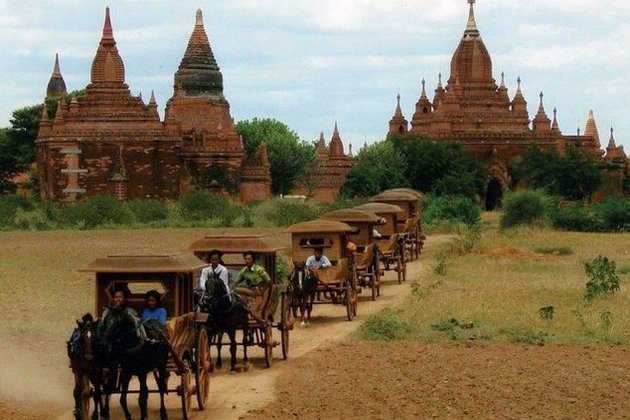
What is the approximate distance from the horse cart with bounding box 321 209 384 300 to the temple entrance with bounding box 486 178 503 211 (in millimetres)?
33365

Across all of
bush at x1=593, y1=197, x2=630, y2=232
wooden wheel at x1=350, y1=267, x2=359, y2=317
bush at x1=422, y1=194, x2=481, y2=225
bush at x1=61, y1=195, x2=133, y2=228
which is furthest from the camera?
bush at x1=422, y1=194, x2=481, y2=225

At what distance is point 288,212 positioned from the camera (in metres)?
42.9

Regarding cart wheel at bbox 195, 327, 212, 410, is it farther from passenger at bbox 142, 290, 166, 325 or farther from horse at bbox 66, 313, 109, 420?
horse at bbox 66, 313, 109, 420

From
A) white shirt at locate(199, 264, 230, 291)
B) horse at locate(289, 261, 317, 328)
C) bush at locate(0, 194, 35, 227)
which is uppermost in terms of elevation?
white shirt at locate(199, 264, 230, 291)

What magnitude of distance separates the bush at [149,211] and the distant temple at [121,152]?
172 inches

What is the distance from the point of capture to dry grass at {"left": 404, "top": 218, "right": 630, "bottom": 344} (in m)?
18.2

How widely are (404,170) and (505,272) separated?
85.2ft

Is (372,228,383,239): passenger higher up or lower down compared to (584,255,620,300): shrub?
higher up

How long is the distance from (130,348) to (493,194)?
48.0m

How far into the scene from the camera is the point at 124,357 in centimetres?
1198

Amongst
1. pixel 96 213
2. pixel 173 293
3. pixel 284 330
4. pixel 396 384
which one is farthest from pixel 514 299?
pixel 96 213

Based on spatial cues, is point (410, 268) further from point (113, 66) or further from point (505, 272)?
point (113, 66)

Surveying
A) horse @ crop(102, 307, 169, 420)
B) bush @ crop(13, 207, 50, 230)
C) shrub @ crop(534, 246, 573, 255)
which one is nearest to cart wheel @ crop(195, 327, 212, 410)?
horse @ crop(102, 307, 169, 420)

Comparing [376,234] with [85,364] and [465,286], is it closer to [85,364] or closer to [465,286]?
[465,286]
